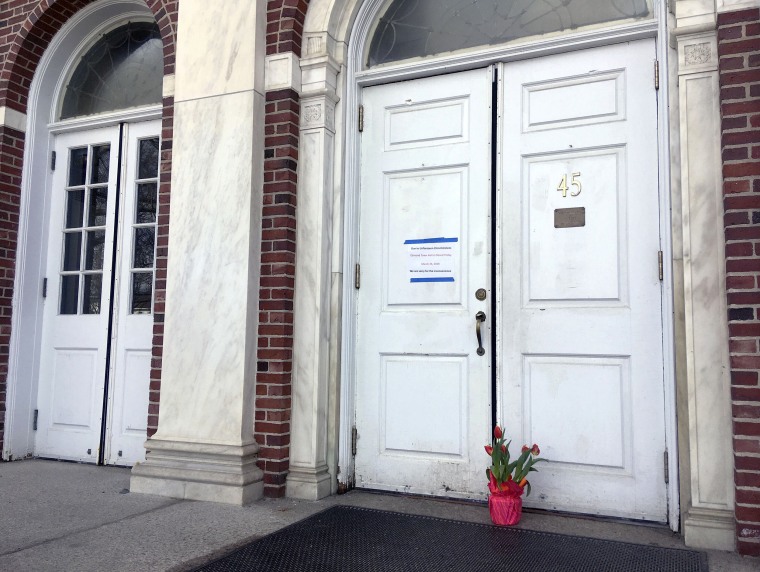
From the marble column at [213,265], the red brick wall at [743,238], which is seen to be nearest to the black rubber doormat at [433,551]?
the red brick wall at [743,238]

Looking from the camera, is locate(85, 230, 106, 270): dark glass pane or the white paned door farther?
locate(85, 230, 106, 270): dark glass pane

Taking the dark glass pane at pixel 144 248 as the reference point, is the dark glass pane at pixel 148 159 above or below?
above

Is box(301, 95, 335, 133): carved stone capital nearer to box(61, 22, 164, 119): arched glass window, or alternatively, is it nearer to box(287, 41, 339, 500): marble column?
box(287, 41, 339, 500): marble column

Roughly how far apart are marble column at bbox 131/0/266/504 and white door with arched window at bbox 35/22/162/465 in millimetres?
830

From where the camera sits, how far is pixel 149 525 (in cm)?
344

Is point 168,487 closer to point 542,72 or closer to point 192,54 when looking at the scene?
point 192,54

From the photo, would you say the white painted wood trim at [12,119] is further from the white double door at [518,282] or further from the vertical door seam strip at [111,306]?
the white double door at [518,282]

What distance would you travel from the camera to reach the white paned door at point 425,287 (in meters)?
3.97

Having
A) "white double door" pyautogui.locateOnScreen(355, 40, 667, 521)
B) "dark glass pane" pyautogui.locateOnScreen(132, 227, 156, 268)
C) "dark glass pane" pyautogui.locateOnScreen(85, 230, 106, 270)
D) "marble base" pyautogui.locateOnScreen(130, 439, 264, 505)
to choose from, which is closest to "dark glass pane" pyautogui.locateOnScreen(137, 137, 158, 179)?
"dark glass pane" pyautogui.locateOnScreen(132, 227, 156, 268)

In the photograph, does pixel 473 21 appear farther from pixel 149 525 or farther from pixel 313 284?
pixel 149 525

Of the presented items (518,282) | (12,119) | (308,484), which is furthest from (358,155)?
(12,119)

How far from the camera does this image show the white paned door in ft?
13.0

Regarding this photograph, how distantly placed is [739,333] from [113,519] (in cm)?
326

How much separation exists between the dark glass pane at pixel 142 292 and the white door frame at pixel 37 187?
93 centimetres
